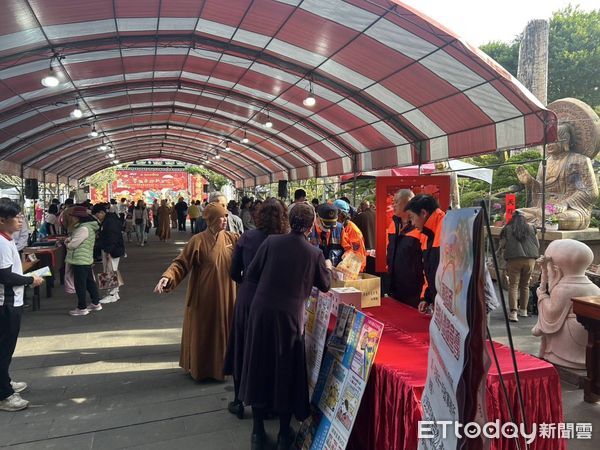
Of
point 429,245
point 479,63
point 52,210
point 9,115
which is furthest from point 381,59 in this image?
point 52,210

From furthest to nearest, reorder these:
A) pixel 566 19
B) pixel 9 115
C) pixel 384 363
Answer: pixel 566 19
pixel 9 115
pixel 384 363

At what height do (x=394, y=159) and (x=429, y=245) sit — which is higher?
(x=394, y=159)

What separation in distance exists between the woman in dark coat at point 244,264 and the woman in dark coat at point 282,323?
36 cm

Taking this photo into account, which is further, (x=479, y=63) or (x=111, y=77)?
(x=111, y=77)

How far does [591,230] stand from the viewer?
32.0 ft

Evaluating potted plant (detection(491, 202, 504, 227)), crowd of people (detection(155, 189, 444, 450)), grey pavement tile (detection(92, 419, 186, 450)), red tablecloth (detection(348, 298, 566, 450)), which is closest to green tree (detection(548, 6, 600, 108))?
potted plant (detection(491, 202, 504, 227))

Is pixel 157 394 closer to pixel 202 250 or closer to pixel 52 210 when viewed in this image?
pixel 202 250

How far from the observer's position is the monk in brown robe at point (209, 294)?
3904mm

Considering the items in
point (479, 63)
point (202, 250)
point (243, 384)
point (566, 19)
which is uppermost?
point (566, 19)

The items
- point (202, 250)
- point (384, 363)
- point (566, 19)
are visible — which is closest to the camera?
point (384, 363)

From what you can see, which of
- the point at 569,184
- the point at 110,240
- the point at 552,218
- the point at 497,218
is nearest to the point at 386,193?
the point at 110,240

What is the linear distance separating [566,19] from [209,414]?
115 feet

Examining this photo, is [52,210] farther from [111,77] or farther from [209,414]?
[209,414]

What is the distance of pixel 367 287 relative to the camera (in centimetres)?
351
